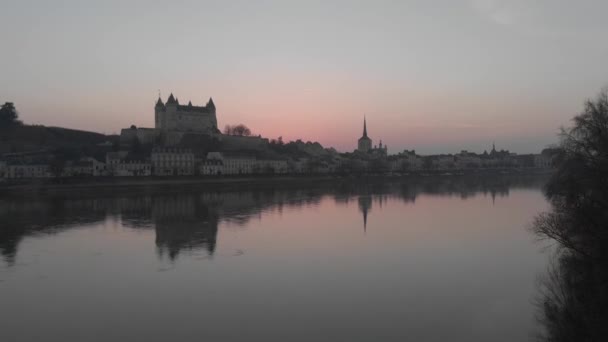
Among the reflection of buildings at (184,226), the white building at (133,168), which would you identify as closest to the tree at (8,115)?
the white building at (133,168)

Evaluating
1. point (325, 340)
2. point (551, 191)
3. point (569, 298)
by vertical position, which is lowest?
point (325, 340)

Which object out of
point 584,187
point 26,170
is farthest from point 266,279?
point 26,170

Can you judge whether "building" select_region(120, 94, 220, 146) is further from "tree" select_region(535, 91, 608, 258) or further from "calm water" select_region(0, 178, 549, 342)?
"tree" select_region(535, 91, 608, 258)

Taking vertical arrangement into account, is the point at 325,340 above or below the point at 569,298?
below

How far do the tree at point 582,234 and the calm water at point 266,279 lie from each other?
0.51m

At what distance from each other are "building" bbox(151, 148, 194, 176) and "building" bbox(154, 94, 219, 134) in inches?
664

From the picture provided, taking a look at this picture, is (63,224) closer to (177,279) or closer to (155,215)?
(155,215)

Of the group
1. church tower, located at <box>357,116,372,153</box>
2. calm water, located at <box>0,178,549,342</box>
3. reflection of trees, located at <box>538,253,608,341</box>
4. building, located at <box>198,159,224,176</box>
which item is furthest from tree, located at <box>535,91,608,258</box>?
church tower, located at <box>357,116,372,153</box>

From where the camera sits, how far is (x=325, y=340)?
7203 mm

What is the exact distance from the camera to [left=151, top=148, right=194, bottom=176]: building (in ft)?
161

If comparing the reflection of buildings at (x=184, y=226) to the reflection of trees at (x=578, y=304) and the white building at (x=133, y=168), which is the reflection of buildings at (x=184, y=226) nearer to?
the reflection of trees at (x=578, y=304)

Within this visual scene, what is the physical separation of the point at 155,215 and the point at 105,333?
15555mm

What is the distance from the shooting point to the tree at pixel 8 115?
64.9 meters

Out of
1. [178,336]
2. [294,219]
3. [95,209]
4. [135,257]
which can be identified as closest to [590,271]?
[178,336]
